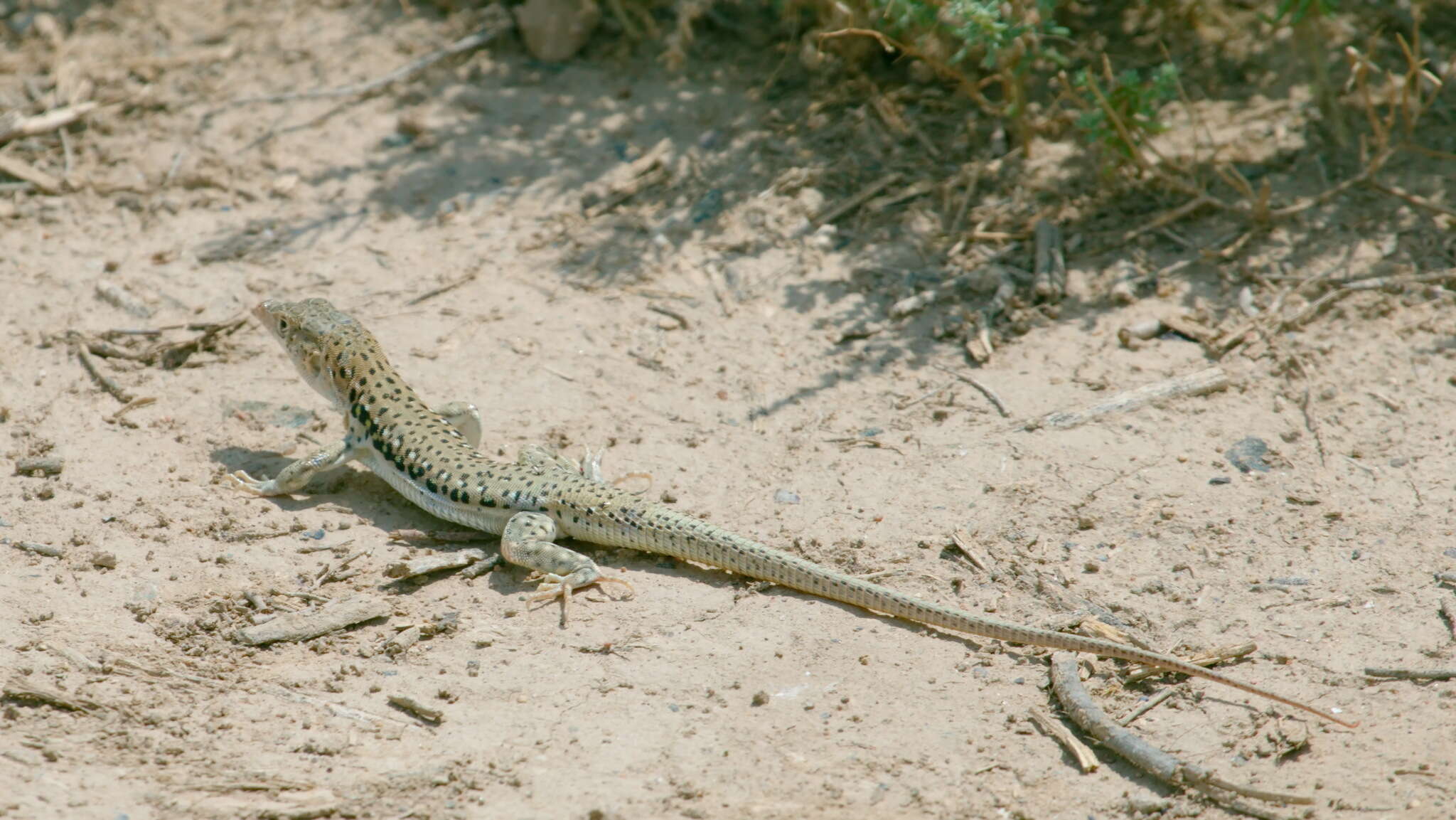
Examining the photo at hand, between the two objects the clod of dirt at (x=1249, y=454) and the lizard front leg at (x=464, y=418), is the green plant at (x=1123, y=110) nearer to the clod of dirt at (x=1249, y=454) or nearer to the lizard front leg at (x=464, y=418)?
the clod of dirt at (x=1249, y=454)

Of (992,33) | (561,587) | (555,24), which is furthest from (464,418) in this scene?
(555,24)

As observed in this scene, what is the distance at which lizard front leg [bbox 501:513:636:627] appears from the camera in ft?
18.4

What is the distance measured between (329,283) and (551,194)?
1.68m

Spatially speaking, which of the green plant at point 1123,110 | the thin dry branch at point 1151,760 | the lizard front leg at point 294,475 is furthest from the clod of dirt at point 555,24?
the thin dry branch at point 1151,760

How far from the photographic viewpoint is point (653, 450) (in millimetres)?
6719

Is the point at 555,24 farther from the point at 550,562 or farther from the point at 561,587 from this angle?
the point at 561,587

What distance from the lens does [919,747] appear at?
4.77 metres

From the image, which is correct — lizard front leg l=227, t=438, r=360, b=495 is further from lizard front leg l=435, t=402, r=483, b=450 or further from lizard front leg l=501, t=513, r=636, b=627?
lizard front leg l=501, t=513, r=636, b=627

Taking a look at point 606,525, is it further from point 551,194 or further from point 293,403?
point 551,194

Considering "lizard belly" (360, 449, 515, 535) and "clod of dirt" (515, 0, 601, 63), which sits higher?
"clod of dirt" (515, 0, 601, 63)

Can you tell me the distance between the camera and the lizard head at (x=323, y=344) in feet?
21.8

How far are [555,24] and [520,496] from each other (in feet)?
16.8

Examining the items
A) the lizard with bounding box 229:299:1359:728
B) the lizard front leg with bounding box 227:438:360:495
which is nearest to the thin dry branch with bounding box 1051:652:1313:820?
the lizard with bounding box 229:299:1359:728

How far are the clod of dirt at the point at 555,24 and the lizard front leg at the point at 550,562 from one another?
5.31 metres
